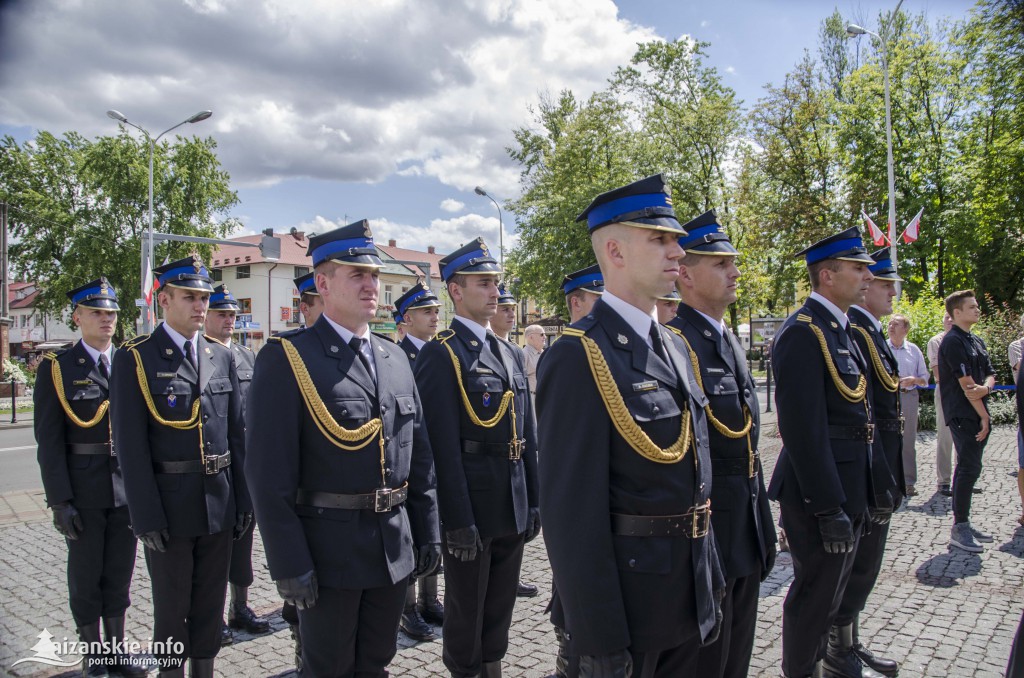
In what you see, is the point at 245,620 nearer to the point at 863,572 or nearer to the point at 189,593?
the point at 189,593

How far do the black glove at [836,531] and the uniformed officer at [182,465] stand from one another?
3.19 meters

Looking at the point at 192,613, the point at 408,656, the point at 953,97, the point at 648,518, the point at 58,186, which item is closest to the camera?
the point at 648,518

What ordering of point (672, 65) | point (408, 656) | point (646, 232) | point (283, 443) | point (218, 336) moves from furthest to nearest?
point (672, 65)
point (218, 336)
point (408, 656)
point (283, 443)
point (646, 232)

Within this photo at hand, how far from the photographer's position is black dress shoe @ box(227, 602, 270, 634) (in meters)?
4.64

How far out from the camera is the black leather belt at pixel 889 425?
13.1 ft

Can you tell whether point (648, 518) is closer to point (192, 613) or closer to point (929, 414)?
point (192, 613)

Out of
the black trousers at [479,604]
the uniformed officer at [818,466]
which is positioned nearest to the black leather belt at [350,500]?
the black trousers at [479,604]

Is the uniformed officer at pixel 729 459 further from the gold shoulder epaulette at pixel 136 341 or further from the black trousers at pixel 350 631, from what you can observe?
the gold shoulder epaulette at pixel 136 341

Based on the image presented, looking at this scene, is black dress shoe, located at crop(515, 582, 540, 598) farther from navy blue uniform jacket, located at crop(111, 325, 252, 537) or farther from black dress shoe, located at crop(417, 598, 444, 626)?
navy blue uniform jacket, located at crop(111, 325, 252, 537)

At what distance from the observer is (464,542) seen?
344 centimetres

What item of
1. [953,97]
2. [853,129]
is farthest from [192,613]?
[953,97]

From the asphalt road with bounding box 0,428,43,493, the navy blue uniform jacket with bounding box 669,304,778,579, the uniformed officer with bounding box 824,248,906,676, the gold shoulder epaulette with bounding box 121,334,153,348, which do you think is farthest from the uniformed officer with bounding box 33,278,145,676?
the asphalt road with bounding box 0,428,43,493

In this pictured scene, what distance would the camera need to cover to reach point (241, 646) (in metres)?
4.41

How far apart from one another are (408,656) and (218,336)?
10.8 ft
